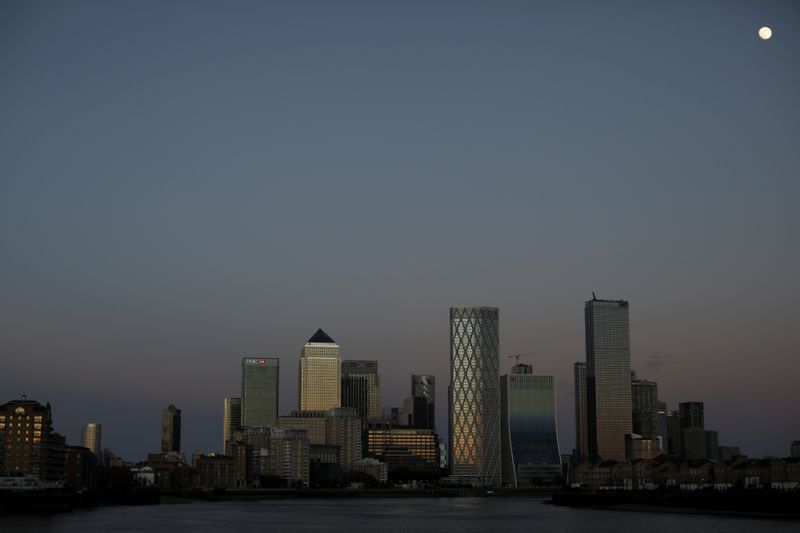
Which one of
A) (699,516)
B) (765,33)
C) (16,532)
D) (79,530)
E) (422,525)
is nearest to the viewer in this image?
(765,33)

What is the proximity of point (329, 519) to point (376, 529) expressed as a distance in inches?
1338

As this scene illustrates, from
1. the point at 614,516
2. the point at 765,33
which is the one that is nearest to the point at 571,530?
the point at 614,516

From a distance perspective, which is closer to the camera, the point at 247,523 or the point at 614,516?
the point at 247,523

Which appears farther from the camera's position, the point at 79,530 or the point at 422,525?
the point at 422,525

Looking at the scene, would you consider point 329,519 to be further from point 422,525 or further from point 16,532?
point 16,532

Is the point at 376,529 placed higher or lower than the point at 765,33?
lower

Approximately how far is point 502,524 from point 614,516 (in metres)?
30.1

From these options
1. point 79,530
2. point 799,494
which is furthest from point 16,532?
point 799,494

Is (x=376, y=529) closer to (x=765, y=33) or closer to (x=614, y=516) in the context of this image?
(x=614, y=516)

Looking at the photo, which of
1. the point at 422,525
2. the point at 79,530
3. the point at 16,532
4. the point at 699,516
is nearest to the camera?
the point at 16,532

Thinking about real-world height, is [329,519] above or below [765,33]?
below

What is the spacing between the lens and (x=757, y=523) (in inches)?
5792

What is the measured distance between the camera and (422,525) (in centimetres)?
15700

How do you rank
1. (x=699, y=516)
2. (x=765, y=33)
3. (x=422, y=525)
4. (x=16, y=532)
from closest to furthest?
1. (x=765, y=33)
2. (x=16, y=532)
3. (x=422, y=525)
4. (x=699, y=516)
